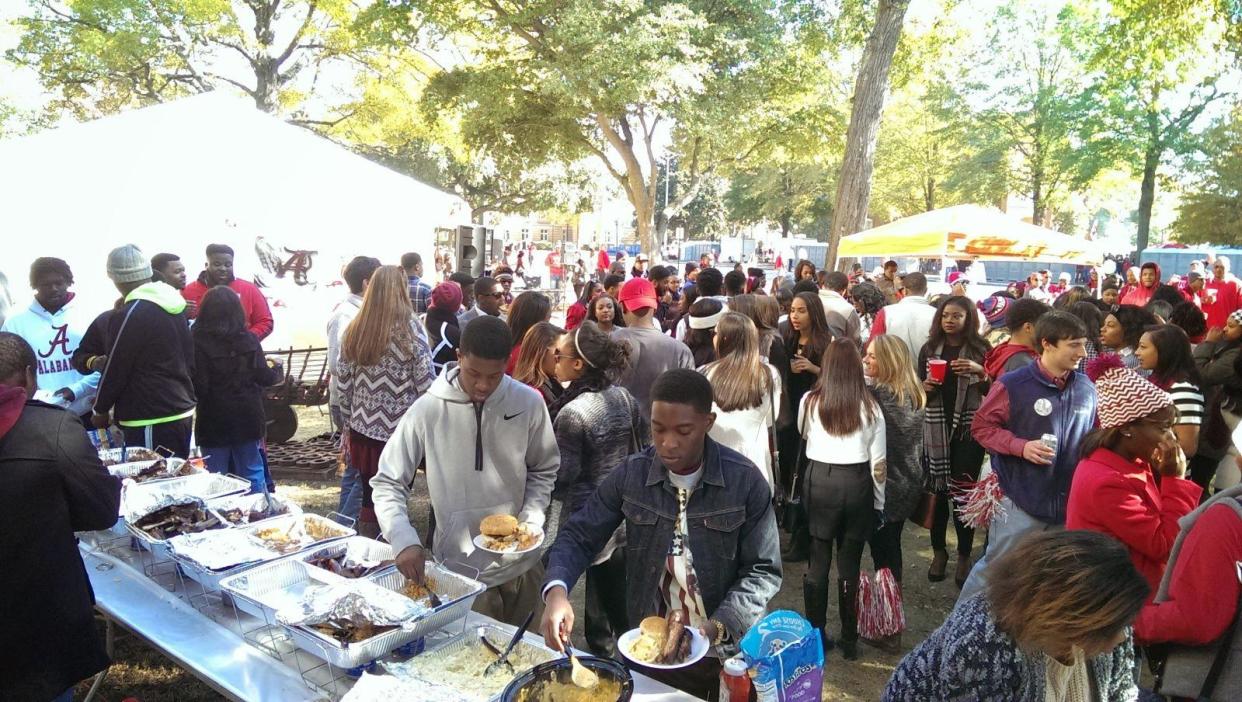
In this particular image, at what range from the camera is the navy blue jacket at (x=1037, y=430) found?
3.63m

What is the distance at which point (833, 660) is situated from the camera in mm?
4258

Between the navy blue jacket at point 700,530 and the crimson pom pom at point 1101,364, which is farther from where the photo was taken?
the crimson pom pom at point 1101,364

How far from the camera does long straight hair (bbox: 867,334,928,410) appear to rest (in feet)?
14.7

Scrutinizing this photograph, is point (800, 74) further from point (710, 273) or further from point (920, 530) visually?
point (920, 530)

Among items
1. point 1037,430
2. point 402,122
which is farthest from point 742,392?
point 402,122

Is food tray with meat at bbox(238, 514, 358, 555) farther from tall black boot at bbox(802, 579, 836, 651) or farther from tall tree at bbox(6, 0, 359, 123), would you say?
tall tree at bbox(6, 0, 359, 123)

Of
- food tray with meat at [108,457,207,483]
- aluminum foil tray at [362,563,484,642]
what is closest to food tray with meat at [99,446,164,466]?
food tray with meat at [108,457,207,483]

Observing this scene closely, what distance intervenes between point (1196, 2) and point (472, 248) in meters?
16.5

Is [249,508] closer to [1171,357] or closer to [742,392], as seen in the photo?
[742,392]

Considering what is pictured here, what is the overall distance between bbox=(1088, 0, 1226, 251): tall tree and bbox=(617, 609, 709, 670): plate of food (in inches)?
429

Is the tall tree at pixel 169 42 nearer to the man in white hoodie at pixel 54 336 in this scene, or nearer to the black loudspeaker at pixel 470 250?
the black loudspeaker at pixel 470 250

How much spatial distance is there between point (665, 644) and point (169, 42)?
893 inches

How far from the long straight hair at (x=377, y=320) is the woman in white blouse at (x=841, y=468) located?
8.09ft

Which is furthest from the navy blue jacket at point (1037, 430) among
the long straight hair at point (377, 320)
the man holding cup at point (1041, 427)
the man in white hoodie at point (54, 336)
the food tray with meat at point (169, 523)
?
the man in white hoodie at point (54, 336)
